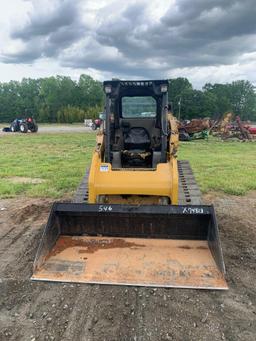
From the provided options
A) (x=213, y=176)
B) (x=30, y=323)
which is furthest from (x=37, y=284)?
(x=213, y=176)

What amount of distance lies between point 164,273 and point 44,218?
9.60 feet

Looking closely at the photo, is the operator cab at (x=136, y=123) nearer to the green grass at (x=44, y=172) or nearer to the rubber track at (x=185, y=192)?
the rubber track at (x=185, y=192)

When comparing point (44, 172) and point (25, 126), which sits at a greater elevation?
point (25, 126)

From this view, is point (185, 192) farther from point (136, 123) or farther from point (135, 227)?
point (136, 123)

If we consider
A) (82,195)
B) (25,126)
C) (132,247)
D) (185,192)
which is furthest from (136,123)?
(25,126)

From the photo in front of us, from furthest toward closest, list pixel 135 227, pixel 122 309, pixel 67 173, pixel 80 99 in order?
pixel 80 99 → pixel 67 173 → pixel 135 227 → pixel 122 309

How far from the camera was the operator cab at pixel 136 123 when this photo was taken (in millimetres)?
5434

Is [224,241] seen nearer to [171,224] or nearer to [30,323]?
[171,224]

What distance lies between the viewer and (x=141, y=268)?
3957 millimetres

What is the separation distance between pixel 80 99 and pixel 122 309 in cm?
8200

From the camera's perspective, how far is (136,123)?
20.7 feet

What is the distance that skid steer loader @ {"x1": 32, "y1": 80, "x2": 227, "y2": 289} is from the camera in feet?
12.7

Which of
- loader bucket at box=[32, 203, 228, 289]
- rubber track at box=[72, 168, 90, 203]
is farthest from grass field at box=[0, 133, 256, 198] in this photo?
loader bucket at box=[32, 203, 228, 289]

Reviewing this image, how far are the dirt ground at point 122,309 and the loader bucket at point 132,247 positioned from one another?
0.15m
